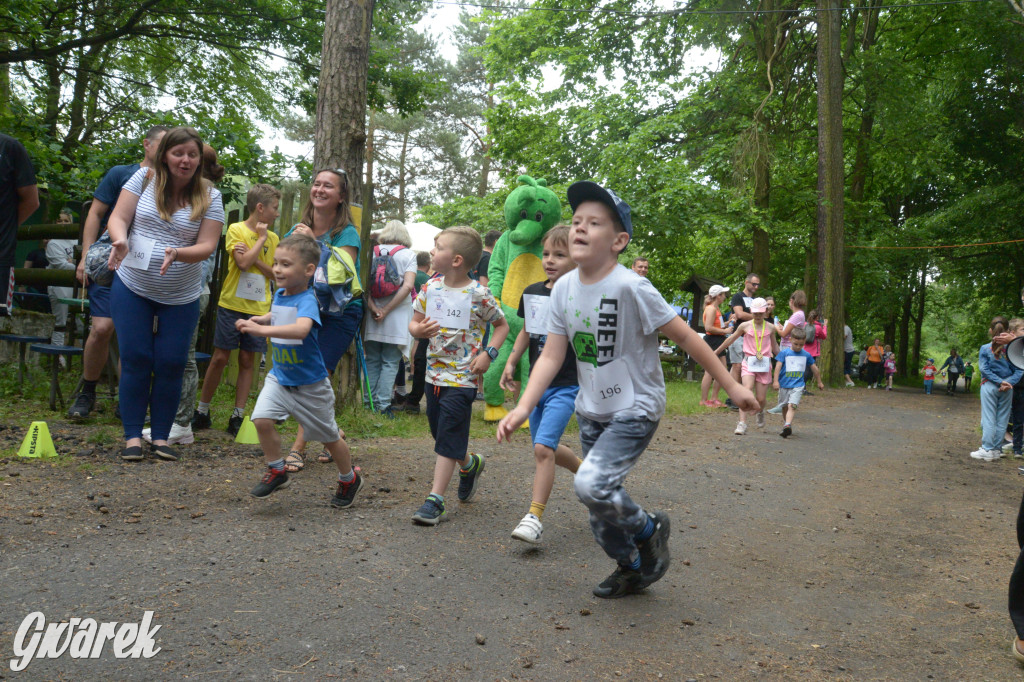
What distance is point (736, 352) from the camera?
43.9 ft

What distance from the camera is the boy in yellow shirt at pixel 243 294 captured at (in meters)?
7.09

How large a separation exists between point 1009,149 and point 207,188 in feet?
88.9

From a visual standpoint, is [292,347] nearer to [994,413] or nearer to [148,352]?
[148,352]

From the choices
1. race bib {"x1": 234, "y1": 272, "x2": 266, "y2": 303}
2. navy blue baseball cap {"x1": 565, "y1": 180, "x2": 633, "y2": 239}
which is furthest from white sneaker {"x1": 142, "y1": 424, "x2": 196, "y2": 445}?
navy blue baseball cap {"x1": 565, "y1": 180, "x2": 633, "y2": 239}

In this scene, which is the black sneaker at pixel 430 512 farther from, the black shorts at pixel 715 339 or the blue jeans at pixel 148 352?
the black shorts at pixel 715 339

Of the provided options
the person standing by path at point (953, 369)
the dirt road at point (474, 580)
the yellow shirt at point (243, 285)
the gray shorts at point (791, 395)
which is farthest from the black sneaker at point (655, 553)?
the person standing by path at point (953, 369)

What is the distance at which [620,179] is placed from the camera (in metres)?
20.2

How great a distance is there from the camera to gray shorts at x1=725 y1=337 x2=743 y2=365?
13266 millimetres

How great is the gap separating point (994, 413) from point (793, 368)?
2.41 metres

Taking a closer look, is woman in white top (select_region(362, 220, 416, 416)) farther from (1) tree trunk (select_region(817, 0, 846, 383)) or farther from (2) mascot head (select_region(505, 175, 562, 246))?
(1) tree trunk (select_region(817, 0, 846, 383))

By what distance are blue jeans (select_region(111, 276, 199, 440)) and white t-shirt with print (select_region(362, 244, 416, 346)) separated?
3020 millimetres

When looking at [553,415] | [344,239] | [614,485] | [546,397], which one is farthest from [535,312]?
[614,485]

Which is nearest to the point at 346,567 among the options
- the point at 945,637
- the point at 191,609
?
the point at 191,609

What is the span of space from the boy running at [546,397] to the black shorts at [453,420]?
0.27m
